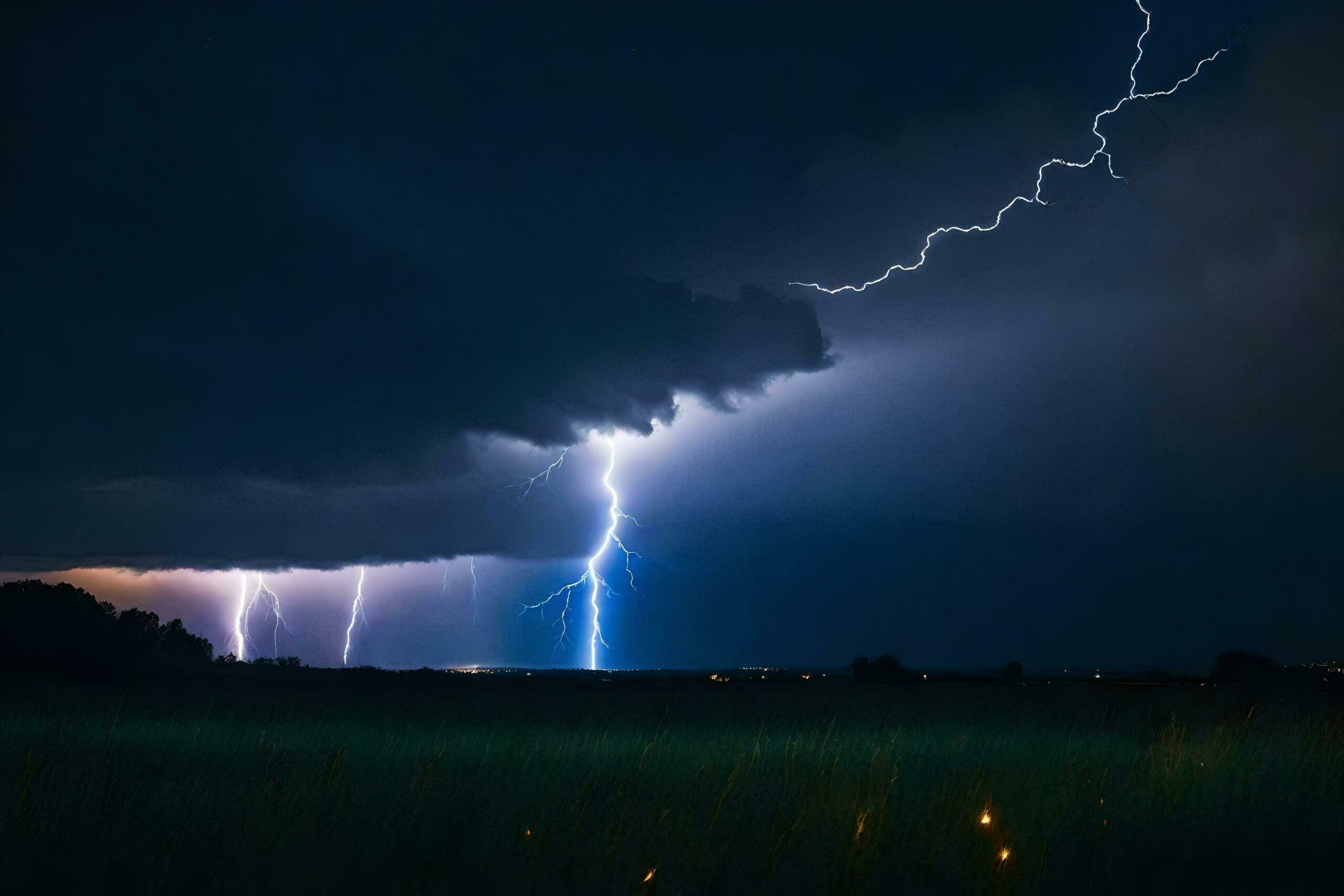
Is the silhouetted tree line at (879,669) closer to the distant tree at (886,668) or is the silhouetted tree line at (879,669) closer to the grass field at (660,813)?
the distant tree at (886,668)

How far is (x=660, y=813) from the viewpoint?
309 inches

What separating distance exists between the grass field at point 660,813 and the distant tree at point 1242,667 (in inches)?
2359

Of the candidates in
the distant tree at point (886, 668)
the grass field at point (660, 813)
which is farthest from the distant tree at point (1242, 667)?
the grass field at point (660, 813)

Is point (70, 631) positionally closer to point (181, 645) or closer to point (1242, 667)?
point (181, 645)

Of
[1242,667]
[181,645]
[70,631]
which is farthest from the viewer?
[1242,667]

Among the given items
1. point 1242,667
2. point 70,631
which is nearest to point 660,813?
point 70,631

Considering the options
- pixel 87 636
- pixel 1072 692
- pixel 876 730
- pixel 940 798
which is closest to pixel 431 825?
pixel 940 798

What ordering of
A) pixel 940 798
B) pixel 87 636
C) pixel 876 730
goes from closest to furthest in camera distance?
pixel 940 798
pixel 876 730
pixel 87 636

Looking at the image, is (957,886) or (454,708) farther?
(454,708)

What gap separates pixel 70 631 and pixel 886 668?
5162 cm

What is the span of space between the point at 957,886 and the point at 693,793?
3261 millimetres

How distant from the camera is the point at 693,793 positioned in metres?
8.95

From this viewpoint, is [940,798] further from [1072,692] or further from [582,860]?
[1072,692]

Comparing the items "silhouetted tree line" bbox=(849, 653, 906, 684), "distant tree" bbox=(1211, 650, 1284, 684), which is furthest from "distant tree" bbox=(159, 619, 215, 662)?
"distant tree" bbox=(1211, 650, 1284, 684)
